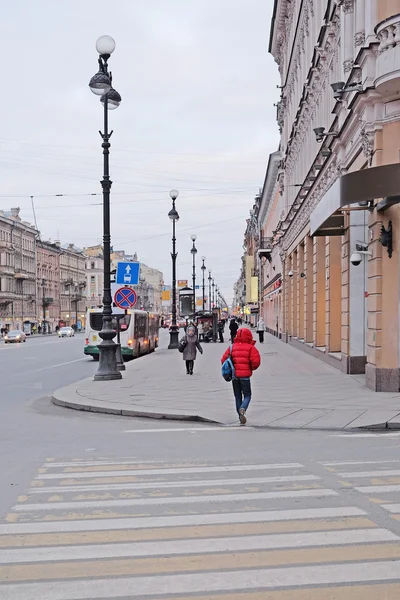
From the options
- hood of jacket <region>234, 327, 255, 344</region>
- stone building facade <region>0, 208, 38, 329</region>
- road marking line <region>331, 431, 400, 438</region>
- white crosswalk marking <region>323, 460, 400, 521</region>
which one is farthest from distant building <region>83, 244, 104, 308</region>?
white crosswalk marking <region>323, 460, 400, 521</region>

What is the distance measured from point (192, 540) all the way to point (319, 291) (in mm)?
23045

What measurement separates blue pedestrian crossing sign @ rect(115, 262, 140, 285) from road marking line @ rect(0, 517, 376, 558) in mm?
17242

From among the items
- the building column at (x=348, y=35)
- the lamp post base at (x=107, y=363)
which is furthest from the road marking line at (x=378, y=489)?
the building column at (x=348, y=35)

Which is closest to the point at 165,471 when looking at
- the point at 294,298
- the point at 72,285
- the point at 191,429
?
the point at 191,429

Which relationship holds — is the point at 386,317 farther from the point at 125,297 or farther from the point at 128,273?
the point at 128,273

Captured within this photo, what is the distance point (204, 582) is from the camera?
15.8 ft

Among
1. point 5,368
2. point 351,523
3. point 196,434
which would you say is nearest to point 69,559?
point 351,523

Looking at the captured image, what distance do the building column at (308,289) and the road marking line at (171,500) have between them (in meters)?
24.1

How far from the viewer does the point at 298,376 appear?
67.5ft

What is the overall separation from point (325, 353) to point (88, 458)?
1711 centimetres

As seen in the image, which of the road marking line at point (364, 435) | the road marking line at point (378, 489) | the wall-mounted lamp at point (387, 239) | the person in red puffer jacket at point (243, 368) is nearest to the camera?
the road marking line at point (378, 489)

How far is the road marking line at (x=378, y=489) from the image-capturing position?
720 centimetres

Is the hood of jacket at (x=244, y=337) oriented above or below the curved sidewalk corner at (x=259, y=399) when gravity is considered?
above

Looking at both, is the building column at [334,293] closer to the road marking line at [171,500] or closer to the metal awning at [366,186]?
the metal awning at [366,186]
